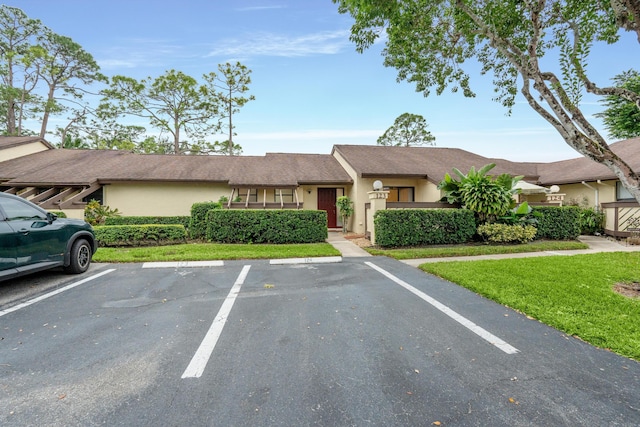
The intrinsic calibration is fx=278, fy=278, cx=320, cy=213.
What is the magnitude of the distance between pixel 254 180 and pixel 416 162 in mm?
9271

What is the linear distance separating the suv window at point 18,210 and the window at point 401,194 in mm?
13728

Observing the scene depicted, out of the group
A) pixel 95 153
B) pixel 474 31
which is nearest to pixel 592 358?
pixel 474 31

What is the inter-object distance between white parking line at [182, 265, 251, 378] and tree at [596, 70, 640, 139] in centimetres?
2542

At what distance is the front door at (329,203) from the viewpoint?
15797 mm

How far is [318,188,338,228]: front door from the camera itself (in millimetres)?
15797

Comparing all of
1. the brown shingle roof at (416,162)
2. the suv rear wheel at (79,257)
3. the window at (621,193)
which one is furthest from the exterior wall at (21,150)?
the window at (621,193)

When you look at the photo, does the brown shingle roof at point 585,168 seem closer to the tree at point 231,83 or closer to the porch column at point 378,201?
the porch column at point 378,201

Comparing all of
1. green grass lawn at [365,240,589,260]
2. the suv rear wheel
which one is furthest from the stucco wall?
the suv rear wheel

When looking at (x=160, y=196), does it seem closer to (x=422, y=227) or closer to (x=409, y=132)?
(x=422, y=227)

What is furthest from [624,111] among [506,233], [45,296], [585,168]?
[45,296]

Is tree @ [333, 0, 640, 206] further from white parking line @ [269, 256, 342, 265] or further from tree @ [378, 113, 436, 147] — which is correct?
tree @ [378, 113, 436, 147]

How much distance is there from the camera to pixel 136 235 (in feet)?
32.8

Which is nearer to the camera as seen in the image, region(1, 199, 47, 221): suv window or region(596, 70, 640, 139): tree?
region(1, 199, 47, 221): suv window

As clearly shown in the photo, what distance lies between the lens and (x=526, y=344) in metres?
3.12
